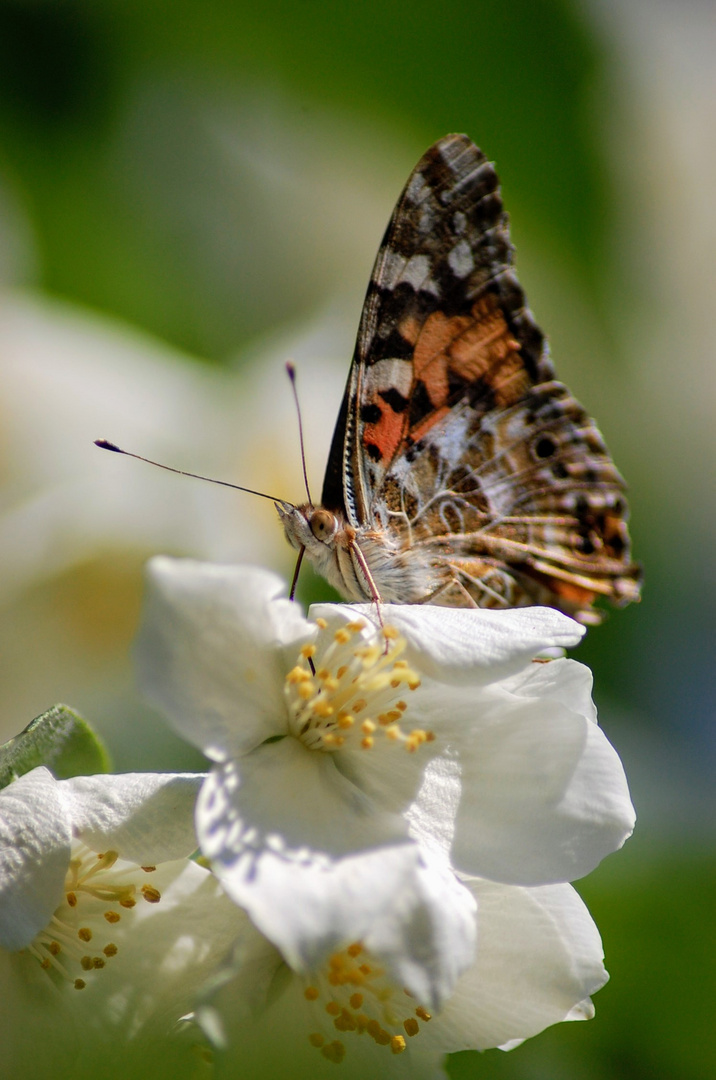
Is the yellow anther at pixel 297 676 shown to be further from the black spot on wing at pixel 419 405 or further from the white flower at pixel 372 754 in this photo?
the black spot on wing at pixel 419 405

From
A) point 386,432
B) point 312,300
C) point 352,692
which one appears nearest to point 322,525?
point 386,432

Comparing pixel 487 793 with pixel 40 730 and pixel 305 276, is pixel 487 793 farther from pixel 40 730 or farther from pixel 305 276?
pixel 305 276

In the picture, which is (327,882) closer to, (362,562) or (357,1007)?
(357,1007)

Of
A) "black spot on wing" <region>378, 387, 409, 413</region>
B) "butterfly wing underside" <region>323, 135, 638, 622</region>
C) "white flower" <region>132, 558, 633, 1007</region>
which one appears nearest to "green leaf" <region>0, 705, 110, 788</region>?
"white flower" <region>132, 558, 633, 1007</region>

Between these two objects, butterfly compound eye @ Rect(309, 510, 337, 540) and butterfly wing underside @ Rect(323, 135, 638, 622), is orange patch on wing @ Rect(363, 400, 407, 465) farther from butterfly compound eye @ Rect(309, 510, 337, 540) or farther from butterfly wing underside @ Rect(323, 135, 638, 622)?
butterfly compound eye @ Rect(309, 510, 337, 540)

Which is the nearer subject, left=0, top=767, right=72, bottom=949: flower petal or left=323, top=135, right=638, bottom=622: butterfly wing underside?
left=0, top=767, right=72, bottom=949: flower petal

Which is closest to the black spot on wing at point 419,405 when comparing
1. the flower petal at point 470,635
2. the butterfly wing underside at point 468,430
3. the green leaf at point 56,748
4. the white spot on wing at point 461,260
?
the butterfly wing underside at point 468,430

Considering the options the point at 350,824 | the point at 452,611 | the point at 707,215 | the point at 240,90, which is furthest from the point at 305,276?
the point at 350,824
